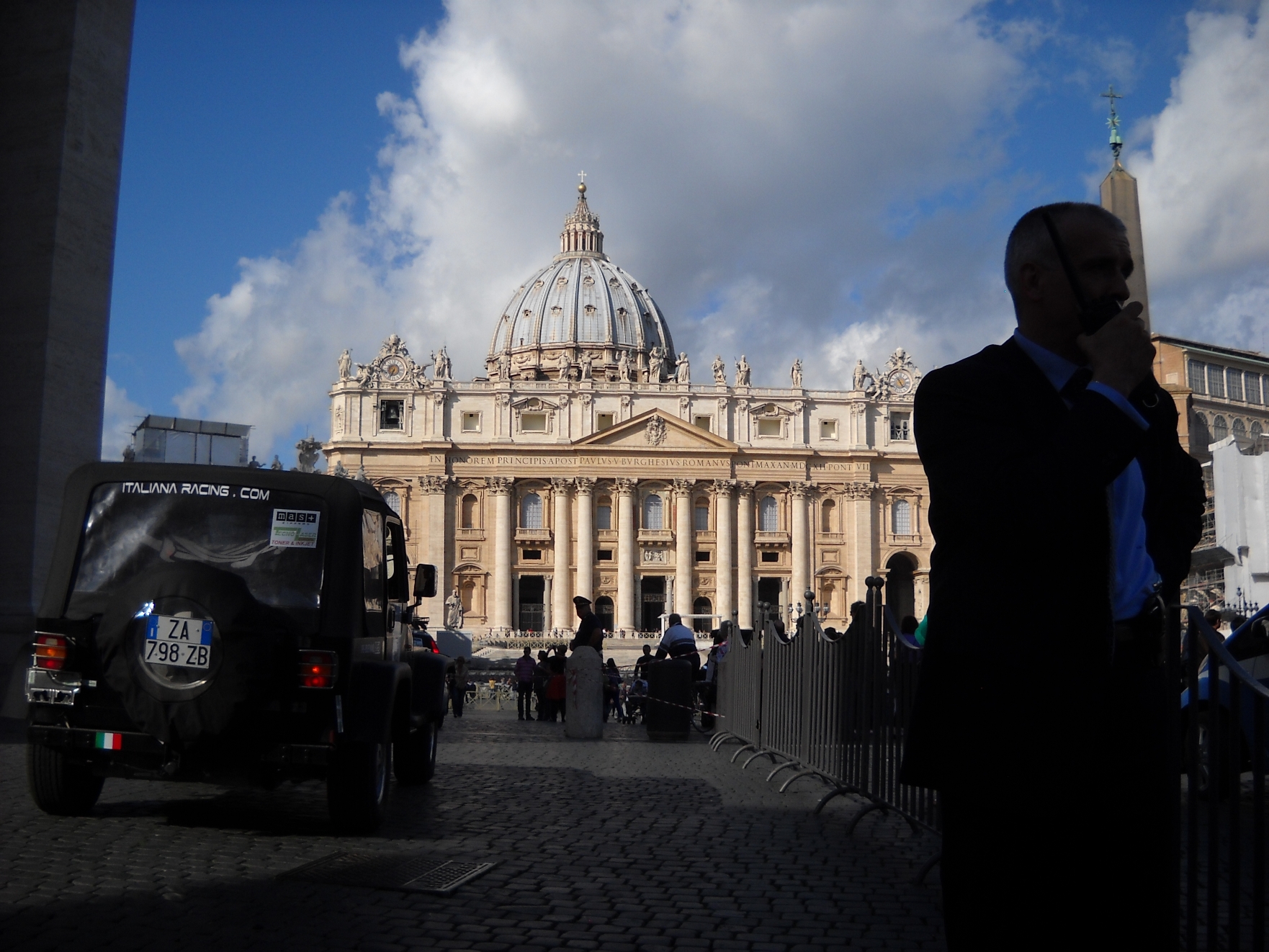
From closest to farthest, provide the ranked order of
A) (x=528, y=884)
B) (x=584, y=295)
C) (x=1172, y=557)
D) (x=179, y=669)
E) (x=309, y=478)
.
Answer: (x=1172, y=557) < (x=528, y=884) < (x=179, y=669) < (x=309, y=478) < (x=584, y=295)

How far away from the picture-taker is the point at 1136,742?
2.19 metres

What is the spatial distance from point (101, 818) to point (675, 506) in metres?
58.9

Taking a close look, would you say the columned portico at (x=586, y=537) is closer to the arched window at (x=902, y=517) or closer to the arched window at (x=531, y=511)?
the arched window at (x=531, y=511)

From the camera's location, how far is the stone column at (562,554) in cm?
6406

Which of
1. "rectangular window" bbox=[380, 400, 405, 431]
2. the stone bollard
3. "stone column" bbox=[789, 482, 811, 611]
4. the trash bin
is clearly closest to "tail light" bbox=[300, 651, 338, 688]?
the stone bollard

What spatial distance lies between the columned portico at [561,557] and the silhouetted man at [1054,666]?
61.9 metres

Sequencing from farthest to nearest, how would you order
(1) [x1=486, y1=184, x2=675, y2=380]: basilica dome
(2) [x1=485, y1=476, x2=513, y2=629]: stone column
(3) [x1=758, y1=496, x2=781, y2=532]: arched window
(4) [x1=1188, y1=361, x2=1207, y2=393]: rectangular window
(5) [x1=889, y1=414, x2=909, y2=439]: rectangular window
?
(1) [x1=486, y1=184, x2=675, y2=380]: basilica dome
(5) [x1=889, y1=414, x2=909, y2=439]: rectangular window
(3) [x1=758, y1=496, x2=781, y2=532]: arched window
(2) [x1=485, y1=476, x2=513, y2=629]: stone column
(4) [x1=1188, y1=361, x2=1207, y2=393]: rectangular window

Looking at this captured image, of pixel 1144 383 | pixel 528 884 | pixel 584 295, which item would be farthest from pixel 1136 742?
pixel 584 295

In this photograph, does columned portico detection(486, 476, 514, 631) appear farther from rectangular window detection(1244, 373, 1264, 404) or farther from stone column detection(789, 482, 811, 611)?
rectangular window detection(1244, 373, 1264, 404)

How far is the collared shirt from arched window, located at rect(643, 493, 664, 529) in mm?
64278

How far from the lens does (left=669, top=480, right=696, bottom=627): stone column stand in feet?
214

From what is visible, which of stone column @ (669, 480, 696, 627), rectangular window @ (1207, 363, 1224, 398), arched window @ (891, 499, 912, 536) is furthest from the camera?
arched window @ (891, 499, 912, 536)

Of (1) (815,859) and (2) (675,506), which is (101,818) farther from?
(2) (675,506)

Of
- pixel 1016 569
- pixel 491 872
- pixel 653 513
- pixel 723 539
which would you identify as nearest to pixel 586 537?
pixel 653 513
